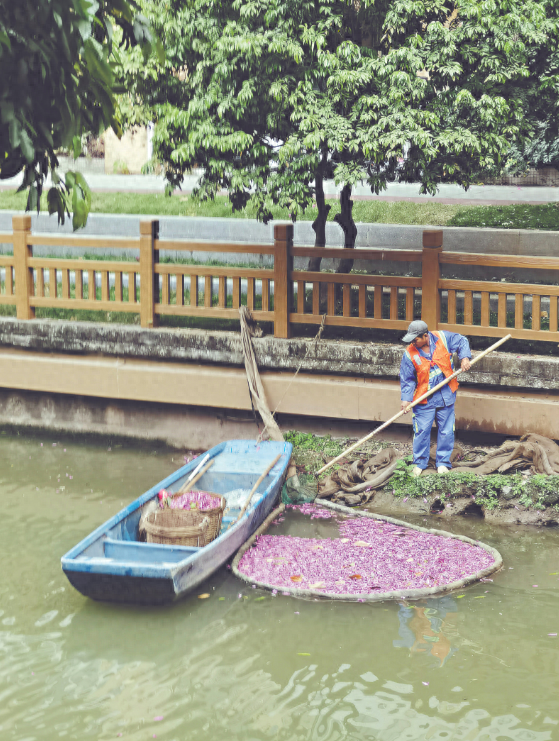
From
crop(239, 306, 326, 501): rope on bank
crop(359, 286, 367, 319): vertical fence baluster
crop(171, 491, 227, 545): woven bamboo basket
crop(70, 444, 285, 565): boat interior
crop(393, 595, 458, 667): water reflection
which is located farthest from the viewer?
crop(239, 306, 326, 501): rope on bank

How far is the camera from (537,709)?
5332 millimetres

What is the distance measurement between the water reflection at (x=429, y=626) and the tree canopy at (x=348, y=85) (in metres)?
4.17

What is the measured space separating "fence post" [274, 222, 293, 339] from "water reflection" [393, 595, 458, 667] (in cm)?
397

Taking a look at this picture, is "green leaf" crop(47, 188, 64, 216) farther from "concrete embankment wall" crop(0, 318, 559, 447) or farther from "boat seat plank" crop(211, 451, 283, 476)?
"concrete embankment wall" crop(0, 318, 559, 447)

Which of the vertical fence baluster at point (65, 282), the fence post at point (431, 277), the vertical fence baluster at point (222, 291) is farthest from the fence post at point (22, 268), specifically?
the fence post at point (431, 277)

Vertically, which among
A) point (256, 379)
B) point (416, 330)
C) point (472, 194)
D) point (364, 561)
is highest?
point (472, 194)

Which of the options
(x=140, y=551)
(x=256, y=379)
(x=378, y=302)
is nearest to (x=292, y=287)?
(x=378, y=302)

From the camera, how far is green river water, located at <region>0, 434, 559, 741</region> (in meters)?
5.26

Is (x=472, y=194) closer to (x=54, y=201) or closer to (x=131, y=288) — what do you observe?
(x=131, y=288)

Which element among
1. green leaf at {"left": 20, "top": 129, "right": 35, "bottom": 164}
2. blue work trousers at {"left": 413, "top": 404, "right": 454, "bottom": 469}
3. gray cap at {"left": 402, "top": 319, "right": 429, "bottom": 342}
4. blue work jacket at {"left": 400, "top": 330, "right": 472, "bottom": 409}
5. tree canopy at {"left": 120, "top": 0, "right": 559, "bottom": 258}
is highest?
tree canopy at {"left": 120, "top": 0, "right": 559, "bottom": 258}

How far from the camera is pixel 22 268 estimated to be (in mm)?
10633

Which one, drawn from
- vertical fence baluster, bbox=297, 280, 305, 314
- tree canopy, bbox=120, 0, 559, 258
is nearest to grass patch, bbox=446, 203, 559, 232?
tree canopy, bbox=120, 0, 559, 258

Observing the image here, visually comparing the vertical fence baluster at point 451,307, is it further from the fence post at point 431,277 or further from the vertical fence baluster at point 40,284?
the vertical fence baluster at point 40,284

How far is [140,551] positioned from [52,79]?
3.90m
